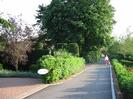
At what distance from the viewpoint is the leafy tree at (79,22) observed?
61250 millimetres

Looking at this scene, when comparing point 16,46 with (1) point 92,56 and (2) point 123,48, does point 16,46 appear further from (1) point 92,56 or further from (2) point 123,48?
(2) point 123,48

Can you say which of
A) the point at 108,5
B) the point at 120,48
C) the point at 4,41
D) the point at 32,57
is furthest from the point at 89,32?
the point at 120,48

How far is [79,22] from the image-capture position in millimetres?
60281

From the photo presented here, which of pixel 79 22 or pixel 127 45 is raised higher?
pixel 79 22

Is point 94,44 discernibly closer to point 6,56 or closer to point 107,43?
point 107,43

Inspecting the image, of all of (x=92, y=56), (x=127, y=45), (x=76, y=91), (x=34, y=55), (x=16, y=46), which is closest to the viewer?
(x=76, y=91)

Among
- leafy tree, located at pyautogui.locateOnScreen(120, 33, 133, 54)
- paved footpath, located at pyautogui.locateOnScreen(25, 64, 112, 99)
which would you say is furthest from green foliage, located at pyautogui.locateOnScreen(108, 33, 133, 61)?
paved footpath, located at pyautogui.locateOnScreen(25, 64, 112, 99)

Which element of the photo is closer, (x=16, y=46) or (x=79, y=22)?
(x=16, y=46)

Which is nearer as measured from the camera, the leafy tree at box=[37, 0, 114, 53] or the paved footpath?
the paved footpath

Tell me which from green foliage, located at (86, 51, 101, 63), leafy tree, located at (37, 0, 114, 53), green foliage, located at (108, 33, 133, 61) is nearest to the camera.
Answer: leafy tree, located at (37, 0, 114, 53)

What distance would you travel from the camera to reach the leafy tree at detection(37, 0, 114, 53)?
61.2 m

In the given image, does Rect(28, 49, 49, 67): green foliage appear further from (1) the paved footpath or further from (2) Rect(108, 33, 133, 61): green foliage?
(2) Rect(108, 33, 133, 61): green foliage

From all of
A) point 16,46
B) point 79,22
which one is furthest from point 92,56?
point 16,46

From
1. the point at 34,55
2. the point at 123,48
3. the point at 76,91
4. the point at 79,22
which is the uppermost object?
the point at 79,22
